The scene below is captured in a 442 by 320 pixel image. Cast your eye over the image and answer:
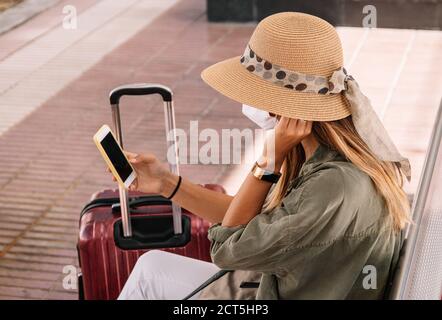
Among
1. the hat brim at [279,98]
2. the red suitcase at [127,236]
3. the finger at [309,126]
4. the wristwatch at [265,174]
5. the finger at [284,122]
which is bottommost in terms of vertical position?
the red suitcase at [127,236]

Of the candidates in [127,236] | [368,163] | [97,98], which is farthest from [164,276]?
[97,98]

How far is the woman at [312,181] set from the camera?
1.62 meters

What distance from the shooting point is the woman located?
1.62 metres

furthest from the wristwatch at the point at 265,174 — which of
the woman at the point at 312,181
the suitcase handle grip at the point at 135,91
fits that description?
the suitcase handle grip at the point at 135,91

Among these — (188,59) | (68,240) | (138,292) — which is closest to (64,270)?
(68,240)

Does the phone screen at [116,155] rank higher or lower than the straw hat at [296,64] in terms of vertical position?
lower

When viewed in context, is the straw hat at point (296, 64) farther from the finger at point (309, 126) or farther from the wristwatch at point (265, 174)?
the wristwatch at point (265, 174)

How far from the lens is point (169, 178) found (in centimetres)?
215

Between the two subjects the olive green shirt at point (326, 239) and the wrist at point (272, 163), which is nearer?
the olive green shirt at point (326, 239)

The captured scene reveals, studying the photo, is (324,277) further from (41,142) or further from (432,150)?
(41,142)

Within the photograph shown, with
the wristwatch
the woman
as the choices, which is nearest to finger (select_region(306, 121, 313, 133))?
the woman

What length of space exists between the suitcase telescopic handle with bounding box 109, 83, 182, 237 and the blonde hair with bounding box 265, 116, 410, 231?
0.61 metres

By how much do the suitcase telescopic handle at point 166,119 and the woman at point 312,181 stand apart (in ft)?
1.34

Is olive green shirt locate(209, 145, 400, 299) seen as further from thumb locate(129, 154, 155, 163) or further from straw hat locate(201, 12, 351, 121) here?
thumb locate(129, 154, 155, 163)
